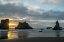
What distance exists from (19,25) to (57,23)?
52.2 m

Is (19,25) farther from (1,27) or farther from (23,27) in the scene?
(1,27)

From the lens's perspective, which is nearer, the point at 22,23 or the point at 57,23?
the point at 57,23

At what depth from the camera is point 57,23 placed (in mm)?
141000

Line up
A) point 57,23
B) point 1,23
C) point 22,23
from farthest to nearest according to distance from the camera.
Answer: point 22,23, point 1,23, point 57,23

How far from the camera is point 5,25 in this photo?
498ft

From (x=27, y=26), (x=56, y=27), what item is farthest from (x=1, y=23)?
(x=56, y=27)

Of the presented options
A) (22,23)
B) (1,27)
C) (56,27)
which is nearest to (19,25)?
(22,23)

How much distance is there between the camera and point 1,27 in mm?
156625

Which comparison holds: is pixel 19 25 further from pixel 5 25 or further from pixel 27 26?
pixel 5 25

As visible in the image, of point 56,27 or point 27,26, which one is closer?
point 56,27

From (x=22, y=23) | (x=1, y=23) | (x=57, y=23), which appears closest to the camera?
(x=57, y=23)

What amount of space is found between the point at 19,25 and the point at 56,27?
48037 mm

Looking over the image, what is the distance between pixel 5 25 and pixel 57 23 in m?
54.8

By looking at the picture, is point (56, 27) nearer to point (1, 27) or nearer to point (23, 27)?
point (23, 27)
